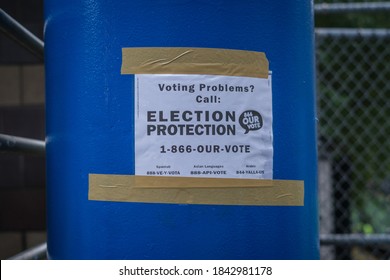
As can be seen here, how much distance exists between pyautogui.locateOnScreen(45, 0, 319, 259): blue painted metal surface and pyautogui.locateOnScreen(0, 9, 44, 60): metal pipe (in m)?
0.24

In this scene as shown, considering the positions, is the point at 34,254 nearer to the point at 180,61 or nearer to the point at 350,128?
the point at 180,61

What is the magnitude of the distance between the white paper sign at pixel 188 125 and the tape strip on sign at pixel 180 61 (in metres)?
0.02

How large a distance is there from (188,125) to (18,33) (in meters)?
0.80

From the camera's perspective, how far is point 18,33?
2.12 meters

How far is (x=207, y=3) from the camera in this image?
170 cm

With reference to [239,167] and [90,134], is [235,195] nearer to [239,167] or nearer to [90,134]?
[239,167]

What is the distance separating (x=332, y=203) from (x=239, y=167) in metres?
3.15

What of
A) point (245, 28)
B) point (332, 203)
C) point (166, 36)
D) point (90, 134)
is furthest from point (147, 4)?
point (332, 203)

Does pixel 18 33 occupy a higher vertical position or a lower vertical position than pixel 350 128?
higher

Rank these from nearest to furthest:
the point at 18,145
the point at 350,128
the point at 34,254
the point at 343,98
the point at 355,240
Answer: the point at 18,145
the point at 34,254
the point at 355,240
the point at 350,128
the point at 343,98

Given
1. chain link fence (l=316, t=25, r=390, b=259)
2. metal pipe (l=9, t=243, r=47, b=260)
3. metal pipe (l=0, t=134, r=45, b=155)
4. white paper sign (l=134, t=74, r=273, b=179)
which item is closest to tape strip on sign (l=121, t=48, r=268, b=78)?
white paper sign (l=134, t=74, r=273, b=179)
